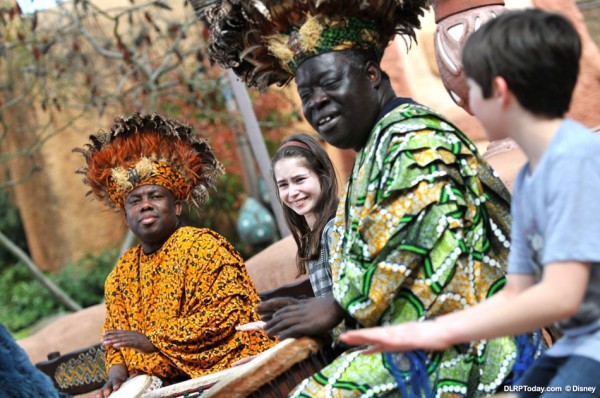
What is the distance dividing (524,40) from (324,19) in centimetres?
110

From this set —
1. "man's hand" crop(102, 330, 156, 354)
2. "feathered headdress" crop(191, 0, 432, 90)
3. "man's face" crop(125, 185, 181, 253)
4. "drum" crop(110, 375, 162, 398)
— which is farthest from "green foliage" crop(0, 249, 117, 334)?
"feathered headdress" crop(191, 0, 432, 90)

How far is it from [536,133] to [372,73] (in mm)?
1075

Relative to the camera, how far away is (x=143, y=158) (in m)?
4.90

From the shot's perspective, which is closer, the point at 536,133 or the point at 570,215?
the point at 570,215

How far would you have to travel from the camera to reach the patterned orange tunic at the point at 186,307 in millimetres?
4480

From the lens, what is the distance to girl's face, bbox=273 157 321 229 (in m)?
4.45

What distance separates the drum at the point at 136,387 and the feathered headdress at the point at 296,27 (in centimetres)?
145

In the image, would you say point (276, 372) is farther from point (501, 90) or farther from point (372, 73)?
point (501, 90)

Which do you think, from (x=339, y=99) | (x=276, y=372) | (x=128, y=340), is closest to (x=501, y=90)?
(x=339, y=99)

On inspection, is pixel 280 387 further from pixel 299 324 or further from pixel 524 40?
pixel 524 40

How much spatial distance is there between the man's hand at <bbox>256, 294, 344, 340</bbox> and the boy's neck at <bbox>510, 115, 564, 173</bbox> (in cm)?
95

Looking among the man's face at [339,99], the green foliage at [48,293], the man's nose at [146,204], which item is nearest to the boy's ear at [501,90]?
the man's face at [339,99]

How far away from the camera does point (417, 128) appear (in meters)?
2.96

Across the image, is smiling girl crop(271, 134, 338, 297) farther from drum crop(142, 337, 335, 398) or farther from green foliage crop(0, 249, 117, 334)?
green foliage crop(0, 249, 117, 334)
